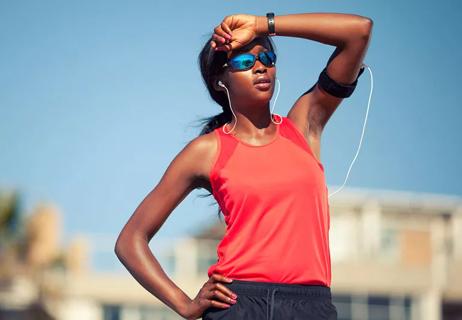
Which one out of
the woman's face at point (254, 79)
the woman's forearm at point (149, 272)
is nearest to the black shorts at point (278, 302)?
the woman's forearm at point (149, 272)

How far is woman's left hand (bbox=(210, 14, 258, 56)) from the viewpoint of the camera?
4457 mm

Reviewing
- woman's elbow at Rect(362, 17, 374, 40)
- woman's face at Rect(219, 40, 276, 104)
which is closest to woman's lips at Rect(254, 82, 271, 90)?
woman's face at Rect(219, 40, 276, 104)

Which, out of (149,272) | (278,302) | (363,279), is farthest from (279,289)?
(363,279)

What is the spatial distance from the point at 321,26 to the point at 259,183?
654mm

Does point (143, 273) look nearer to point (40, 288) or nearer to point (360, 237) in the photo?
point (40, 288)

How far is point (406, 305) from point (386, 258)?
2216 mm

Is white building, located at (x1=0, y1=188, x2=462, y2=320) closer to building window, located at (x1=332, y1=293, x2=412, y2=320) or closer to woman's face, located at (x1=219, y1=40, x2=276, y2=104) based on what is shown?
building window, located at (x1=332, y1=293, x2=412, y2=320)

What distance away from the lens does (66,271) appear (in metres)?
47.3

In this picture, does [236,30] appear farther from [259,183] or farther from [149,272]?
[149,272]

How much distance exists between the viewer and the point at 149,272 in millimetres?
4582

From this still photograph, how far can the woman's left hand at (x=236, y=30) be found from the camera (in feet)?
14.6

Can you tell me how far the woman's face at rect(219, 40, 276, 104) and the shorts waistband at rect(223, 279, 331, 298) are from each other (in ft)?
2.38

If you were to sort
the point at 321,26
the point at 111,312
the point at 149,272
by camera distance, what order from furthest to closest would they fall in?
1. the point at 111,312
2. the point at 149,272
3. the point at 321,26

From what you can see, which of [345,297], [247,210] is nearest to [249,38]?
[247,210]
